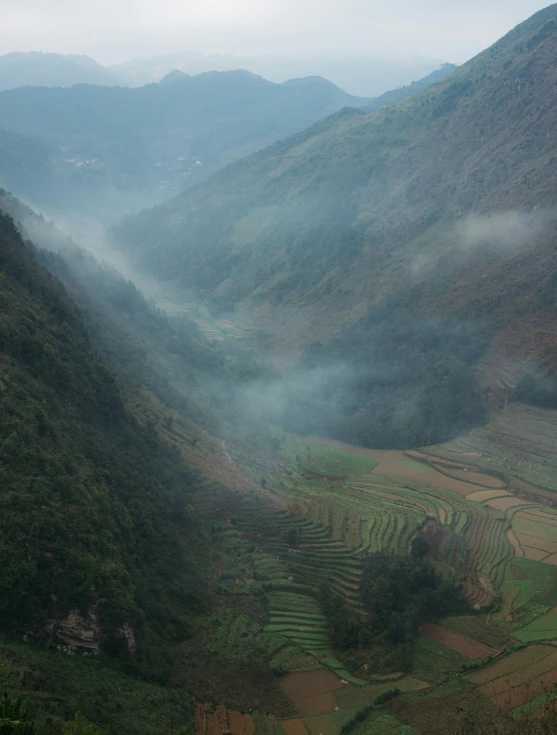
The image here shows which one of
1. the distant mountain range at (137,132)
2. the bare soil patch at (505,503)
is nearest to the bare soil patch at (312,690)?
the bare soil patch at (505,503)

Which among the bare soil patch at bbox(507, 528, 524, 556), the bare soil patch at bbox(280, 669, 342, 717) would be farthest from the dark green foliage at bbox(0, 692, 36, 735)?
the bare soil patch at bbox(507, 528, 524, 556)

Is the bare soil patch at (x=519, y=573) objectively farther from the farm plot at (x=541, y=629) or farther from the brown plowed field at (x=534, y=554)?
the farm plot at (x=541, y=629)

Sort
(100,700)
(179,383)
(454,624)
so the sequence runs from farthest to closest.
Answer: (179,383) → (454,624) → (100,700)

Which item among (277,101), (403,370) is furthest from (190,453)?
(277,101)

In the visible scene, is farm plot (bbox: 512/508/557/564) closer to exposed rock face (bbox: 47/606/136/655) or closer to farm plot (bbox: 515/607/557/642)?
farm plot (bbox: 515/607/557/642)

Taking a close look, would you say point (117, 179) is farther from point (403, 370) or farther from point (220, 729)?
point (220, 729)

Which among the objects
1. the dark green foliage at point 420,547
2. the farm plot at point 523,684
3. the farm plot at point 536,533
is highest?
the dark green foliage at point 420,547
